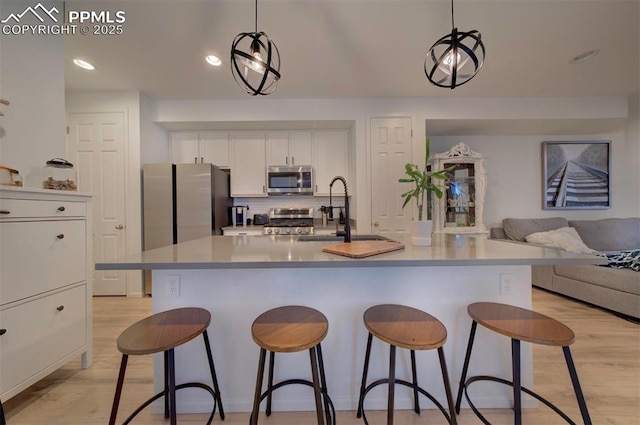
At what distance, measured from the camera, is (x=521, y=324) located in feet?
3.60

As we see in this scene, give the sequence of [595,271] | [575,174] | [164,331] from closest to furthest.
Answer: [164,331], [595,271], [575,174]

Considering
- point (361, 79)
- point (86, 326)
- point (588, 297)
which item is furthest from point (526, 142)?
point (86, 326)

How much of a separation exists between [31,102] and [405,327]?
2.87 metres

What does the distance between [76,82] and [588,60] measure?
18.7 ft

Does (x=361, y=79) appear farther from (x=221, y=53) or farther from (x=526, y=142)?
(x=526, y=142)

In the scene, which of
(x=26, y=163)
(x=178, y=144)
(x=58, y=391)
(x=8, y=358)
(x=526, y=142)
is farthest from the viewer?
(x=526, y=142)

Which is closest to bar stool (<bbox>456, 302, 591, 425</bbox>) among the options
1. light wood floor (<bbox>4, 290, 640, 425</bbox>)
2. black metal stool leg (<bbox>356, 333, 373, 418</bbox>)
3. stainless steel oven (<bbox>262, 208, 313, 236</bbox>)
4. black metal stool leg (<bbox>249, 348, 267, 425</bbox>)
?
light wood floor (<bbox>4, 290, 640, 425</bbox>)

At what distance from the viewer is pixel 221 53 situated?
2406 mm

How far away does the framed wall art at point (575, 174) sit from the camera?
4082 mm

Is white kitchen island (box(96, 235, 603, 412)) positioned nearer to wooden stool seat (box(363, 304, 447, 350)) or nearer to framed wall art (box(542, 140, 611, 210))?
wooden stool seat (box(363, 304, 447, 350))

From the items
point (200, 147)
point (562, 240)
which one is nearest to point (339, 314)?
point (200, 147)

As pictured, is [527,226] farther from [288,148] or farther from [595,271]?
[288,148]

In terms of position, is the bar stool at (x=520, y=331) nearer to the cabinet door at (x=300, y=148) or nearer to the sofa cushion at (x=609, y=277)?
the sofa cushion at (x=609, y=277)

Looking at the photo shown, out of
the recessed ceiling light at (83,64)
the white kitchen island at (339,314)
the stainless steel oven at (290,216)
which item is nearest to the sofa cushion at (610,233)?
the white kitchen island at (339,314)
